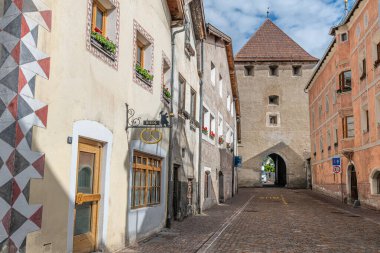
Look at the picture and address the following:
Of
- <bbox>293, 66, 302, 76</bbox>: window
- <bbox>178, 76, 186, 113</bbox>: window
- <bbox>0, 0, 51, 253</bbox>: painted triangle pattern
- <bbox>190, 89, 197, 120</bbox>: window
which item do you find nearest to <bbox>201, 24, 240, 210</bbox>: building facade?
<bbox>190, 89, 197, 120</bbox>: window

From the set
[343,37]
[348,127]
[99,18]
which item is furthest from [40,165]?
[343,37]

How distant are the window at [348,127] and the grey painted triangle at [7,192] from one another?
22848 millimetres

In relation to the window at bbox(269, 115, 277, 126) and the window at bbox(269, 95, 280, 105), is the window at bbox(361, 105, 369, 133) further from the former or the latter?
the window at bbox(269, 95, 280, 105)

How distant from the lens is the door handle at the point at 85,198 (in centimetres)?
723

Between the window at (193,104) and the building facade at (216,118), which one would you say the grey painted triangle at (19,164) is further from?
the building facade at (216,118)

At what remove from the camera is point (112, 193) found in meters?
8.60

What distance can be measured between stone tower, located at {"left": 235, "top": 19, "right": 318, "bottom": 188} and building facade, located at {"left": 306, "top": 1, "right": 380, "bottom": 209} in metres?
12.5

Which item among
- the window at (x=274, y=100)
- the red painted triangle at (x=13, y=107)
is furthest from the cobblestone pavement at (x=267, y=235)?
the window at (x=274, y=100)

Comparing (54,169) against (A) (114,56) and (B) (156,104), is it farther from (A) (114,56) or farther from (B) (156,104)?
(B) (156,104)

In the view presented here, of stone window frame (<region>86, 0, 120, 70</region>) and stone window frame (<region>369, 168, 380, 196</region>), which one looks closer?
stone window frame (<region>86, 0, 120, 70</region>)

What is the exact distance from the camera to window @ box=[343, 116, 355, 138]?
25.2m

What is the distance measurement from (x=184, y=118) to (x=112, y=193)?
7116mm

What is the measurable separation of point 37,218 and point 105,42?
3649mm

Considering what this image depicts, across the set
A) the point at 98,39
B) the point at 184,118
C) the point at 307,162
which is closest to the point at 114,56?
the point at 98,39
